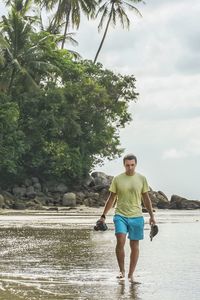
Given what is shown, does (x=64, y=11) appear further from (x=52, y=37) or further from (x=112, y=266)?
(x=112, y=266)

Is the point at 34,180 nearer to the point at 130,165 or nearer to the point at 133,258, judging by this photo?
the point at 133,258

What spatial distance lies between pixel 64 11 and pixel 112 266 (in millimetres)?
42932

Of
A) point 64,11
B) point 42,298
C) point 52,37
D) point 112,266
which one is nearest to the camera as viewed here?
point 42,298

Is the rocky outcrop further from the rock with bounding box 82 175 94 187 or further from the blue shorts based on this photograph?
the blue shorts

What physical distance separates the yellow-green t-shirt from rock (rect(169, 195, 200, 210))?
135 feet

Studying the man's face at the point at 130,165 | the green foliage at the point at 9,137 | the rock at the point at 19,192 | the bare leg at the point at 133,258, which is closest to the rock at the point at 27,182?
the rock at the point at 19,192

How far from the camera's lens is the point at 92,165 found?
4875cm

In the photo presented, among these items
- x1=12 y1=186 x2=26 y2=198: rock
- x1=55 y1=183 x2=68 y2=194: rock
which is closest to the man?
x1=12 y1=186 x2=26 y2=198: rock

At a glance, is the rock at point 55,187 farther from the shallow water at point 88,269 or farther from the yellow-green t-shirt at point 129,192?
the yellow-green t-shirt at point 129,192

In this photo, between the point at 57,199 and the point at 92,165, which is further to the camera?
the point at 92,165

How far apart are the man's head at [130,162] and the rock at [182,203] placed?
41.2 metres

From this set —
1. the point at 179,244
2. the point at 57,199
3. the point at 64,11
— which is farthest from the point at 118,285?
the point at 64,11

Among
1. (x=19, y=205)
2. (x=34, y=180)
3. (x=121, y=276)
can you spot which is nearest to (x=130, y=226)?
(x=121, y=276)

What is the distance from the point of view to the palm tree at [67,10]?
51500mm
